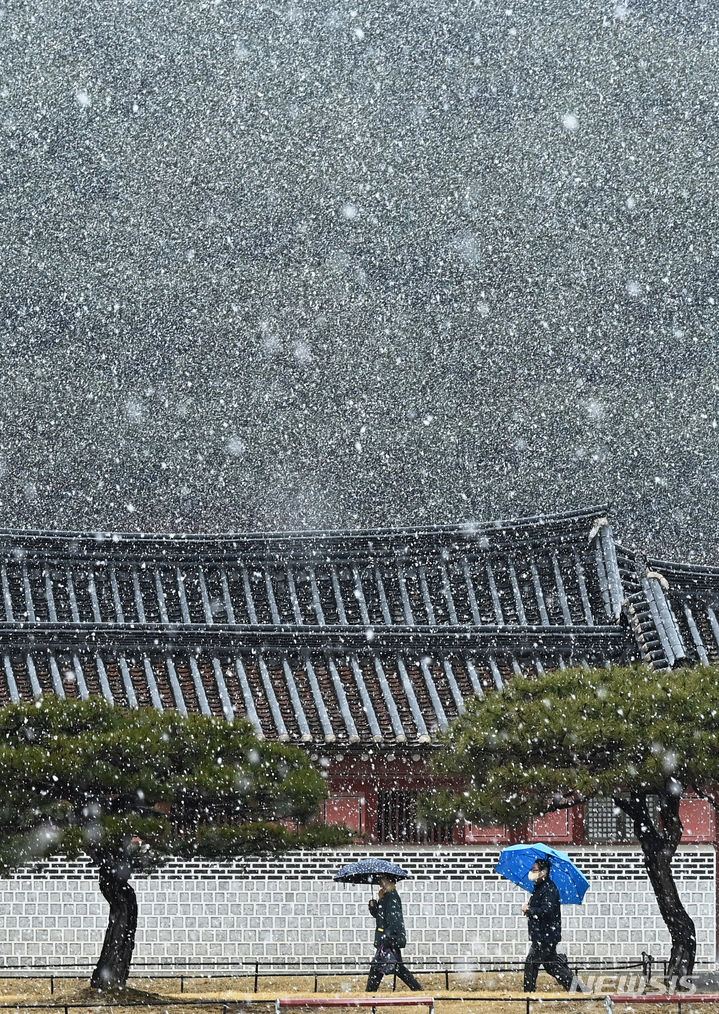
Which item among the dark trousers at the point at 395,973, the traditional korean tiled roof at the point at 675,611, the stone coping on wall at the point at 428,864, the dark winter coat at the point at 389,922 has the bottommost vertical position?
the dark trousers at the point at 395,973

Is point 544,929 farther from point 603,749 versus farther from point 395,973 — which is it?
point 603,749

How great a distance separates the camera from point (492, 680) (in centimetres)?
1897

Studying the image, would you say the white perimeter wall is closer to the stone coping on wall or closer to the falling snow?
the stone coping on wall

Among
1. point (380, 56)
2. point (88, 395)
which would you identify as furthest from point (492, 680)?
point (380, 56)

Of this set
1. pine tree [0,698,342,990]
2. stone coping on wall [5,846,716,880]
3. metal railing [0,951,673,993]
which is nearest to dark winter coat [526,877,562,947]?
metal railing [0,951,673,993]

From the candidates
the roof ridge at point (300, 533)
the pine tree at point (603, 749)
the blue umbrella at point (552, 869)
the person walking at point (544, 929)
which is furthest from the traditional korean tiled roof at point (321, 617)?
the person walking at point (544, 929)

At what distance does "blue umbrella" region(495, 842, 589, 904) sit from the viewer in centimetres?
1290

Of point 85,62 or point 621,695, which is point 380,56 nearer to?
point 85,62

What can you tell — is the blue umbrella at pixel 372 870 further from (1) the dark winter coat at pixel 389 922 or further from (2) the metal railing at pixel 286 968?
(2) the metal railing at pixel 286 968

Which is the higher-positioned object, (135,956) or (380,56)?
(380,56)

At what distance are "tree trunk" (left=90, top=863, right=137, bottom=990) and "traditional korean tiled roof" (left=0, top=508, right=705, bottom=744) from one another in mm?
5692

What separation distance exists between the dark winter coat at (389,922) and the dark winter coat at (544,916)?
1.27 m

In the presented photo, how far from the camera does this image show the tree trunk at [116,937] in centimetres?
1178

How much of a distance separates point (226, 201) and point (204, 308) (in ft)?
16.3
